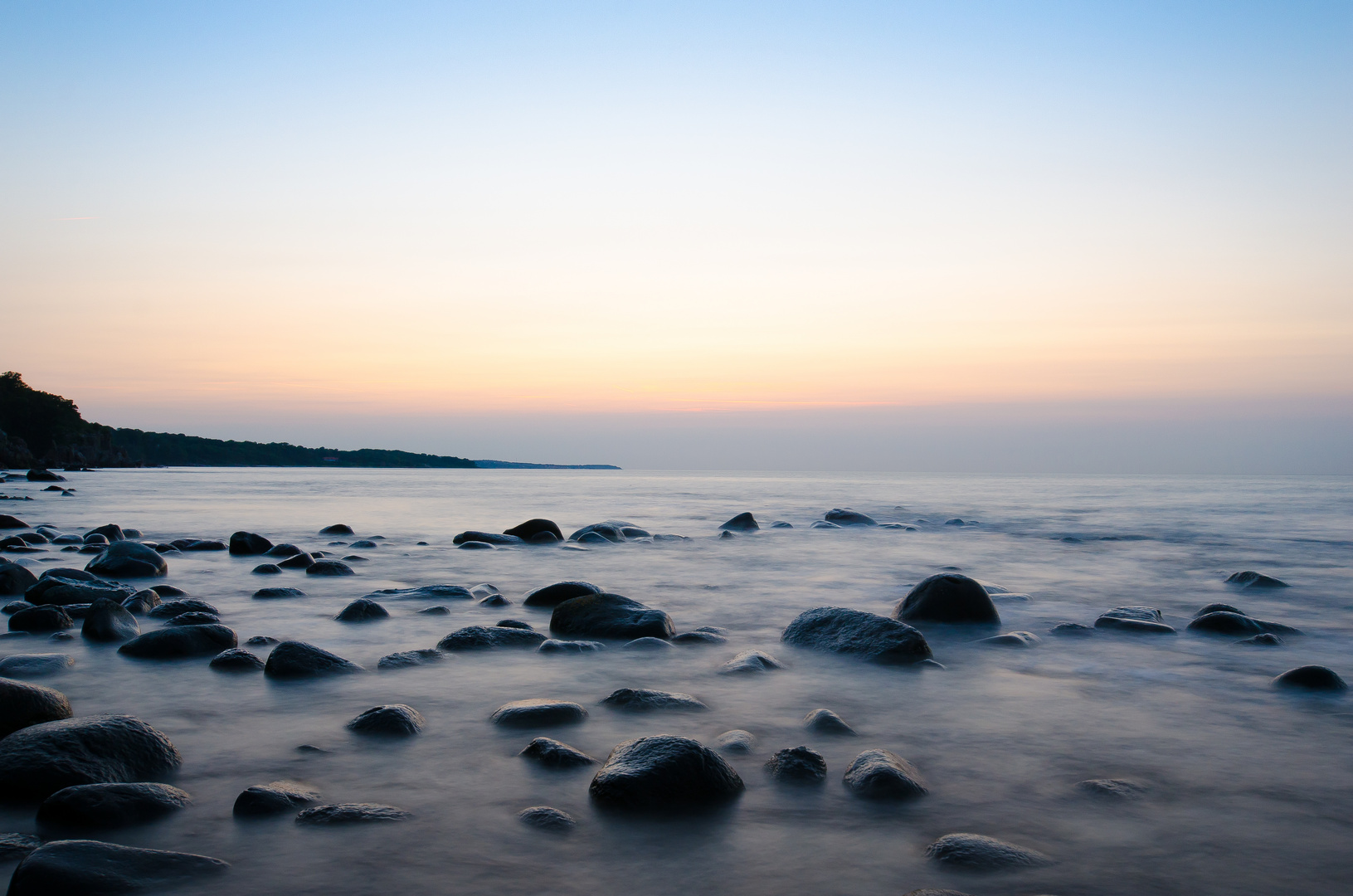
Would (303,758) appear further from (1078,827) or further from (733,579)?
(733,579)

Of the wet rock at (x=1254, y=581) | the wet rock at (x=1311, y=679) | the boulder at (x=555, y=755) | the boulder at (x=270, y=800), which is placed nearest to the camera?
the boulder at (x=270, y=800)

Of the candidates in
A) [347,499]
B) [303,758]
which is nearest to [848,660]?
[303,758]

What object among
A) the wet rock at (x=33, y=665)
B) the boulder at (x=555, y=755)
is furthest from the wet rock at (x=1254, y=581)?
the wet rock at (x=33, y=665)

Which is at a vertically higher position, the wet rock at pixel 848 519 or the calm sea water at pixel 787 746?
the wet rock at pixel 848 519

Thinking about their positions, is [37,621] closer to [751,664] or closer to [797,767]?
[751,664]

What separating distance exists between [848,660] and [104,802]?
3.55 meters

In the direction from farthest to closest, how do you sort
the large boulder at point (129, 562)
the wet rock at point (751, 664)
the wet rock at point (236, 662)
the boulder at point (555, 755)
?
the large boulder at point (129, 562), the wet rock at point (751, 664), the wet rock at point (236, 662), the boulder at point (555, 755)

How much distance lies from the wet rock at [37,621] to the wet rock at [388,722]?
10.6ft

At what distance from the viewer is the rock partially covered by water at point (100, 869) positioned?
1941mm

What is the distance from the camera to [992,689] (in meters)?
4.17

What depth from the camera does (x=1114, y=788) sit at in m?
2.80

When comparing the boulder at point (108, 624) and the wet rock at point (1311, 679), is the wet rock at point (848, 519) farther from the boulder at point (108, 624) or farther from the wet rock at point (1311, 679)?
the boulder at point (108, 624)

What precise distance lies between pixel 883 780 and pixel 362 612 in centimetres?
438

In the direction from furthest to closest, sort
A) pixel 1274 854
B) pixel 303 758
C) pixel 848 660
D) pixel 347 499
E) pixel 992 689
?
pixel 347 499
pixel 848 660
pixel 992 689
pixel 303 758
pixel 1274 854
